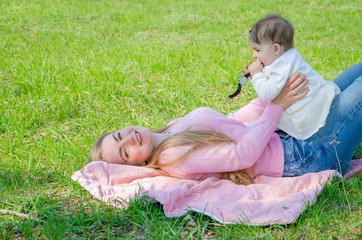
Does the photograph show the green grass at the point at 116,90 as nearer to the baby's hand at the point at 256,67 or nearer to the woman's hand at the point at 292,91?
the woman's hand at the point at 292,91

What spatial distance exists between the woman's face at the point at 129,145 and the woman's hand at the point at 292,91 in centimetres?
122

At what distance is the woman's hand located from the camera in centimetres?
331

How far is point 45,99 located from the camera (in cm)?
545

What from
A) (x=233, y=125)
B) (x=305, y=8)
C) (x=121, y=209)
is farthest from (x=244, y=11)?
(x=121, y=209)

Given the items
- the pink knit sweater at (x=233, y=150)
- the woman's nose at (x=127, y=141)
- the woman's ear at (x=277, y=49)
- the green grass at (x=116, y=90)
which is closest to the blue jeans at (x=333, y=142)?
the pink knit sweater at (x=233, y=150)

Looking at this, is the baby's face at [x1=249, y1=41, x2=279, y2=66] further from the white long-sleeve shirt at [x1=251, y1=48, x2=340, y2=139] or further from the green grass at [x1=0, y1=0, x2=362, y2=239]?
the green grass at [x1=0, y1=0, x2=362, y2=239]

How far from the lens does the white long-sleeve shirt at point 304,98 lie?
3352 millimetres

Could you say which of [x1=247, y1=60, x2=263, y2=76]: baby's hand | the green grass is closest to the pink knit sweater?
[x1=247, y1=60, x2=263, y2=76]: baby's hand

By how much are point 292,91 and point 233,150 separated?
757 millimetres

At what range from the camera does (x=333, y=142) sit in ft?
10.9

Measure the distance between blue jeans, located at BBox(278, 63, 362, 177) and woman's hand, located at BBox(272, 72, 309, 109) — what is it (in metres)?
0.32

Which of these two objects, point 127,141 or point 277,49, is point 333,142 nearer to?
point 277,49

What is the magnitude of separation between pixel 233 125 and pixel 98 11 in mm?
10926

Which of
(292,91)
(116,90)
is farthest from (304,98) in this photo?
(116,90)
